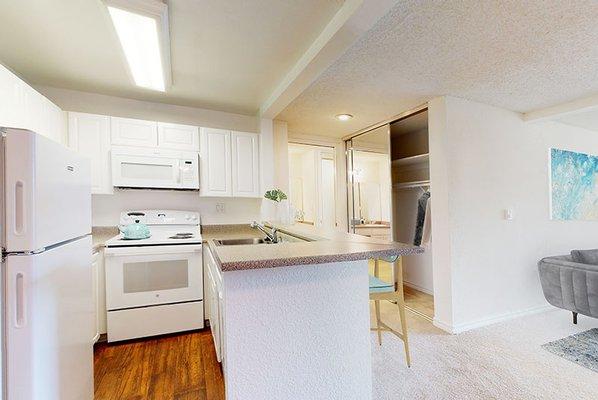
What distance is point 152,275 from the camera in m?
2.42

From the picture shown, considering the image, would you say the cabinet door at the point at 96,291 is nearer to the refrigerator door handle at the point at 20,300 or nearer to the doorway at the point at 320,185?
the refrigerator door handle at the point at 20,300

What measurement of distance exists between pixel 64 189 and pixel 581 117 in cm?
500

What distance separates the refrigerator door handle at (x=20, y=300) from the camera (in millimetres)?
927

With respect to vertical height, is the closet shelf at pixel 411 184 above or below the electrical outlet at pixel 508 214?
above

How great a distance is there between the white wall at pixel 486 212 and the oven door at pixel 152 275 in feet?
7.94

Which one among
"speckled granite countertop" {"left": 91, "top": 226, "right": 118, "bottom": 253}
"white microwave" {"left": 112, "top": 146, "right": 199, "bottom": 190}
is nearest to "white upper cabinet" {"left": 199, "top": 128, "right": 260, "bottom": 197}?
"white microwave" {"left": 112, "top": 146, "right": 199, "bottom": 190}

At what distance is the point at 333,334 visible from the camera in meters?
1.27

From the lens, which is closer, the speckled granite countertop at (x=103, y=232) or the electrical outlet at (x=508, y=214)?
the speckled granite countertop at (x=103, y=232)

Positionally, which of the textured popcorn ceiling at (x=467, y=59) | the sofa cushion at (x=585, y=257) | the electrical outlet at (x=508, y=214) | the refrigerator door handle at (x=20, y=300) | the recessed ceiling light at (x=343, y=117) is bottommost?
the sofa cushion at (x=585, y=257)

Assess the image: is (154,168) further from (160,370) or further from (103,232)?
(160,370)

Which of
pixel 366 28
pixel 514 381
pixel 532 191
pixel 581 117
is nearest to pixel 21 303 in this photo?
pixel 366 28

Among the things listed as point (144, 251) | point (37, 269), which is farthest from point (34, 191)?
point (144, 251)

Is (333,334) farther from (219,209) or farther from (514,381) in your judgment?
(219,209)

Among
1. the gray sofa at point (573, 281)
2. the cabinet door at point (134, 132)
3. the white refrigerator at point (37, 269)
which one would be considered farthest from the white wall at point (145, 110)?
the gray sofa at point (573, 281)
